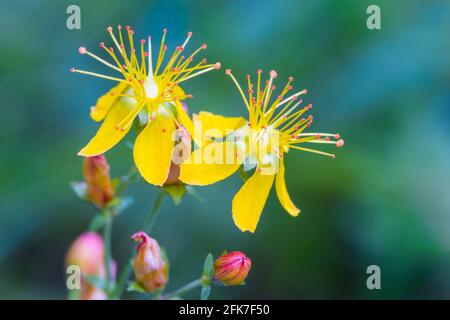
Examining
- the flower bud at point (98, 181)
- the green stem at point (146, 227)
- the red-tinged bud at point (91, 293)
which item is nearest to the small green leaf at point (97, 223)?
the flower bud at point (98, 181)

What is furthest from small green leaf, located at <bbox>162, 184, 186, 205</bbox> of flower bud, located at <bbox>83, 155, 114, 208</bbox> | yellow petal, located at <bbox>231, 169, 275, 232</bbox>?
flower bud, located at <bbox>83, 155, 114, 208</bbox>

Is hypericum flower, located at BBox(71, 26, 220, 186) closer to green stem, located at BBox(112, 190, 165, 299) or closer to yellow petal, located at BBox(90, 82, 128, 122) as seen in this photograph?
yellow petal, located at BBox(90, 82, 128, 122)

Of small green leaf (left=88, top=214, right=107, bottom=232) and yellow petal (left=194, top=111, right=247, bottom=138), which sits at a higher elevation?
yellow petal (left=194, top=111, right=247, bottom=138)

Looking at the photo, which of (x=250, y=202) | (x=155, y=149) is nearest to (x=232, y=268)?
(x=250, y=202)

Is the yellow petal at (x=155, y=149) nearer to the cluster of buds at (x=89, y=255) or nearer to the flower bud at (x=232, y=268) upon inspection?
the flower bud at (x=232, y=268)
